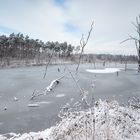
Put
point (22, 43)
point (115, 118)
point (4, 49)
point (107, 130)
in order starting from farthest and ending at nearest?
point (22, 43) → point (4, 49) → point (115, 118) → point (107, 130)

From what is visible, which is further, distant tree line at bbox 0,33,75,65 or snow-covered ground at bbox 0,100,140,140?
distant tree line at bbox 0,33,75,65

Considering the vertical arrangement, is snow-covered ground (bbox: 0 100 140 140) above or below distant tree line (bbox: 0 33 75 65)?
below

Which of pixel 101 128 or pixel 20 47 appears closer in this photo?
pixel 101 128

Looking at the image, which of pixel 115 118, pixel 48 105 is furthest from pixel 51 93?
pixel 115 118

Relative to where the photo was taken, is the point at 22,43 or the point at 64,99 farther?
the point at 22,43

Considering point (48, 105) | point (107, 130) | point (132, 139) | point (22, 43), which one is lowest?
point (48, 105)

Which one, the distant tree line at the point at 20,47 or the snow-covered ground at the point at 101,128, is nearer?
the snow-covered ground at the point at 101,128

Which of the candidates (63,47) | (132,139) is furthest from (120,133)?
(63,47)

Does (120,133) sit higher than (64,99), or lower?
higher

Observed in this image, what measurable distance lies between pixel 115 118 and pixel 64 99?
21.3ft

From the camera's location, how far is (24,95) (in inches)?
507

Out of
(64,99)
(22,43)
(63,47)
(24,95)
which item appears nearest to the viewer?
(64,99)

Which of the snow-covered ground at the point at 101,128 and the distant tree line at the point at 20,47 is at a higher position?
the distant tree line at the point at 20,47

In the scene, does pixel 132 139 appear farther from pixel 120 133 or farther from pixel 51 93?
pixel 51 93
